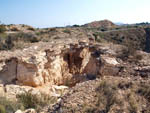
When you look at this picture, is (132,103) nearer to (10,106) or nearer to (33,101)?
(33,101)

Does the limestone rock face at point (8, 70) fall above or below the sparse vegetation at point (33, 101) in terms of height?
above

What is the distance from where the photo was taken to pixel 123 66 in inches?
452

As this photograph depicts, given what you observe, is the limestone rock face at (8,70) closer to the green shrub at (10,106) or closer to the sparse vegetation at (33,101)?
the sparse vegetation at (33,101)

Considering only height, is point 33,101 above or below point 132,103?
below

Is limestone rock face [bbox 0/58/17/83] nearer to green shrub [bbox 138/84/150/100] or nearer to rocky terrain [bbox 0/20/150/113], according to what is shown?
rocky terrain [bbox 0/20/150/113]

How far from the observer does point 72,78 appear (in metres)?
13.7

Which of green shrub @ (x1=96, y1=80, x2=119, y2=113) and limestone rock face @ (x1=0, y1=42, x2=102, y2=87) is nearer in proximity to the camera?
green shrub @ (x1=96, y1=80, x2=119, y2=113)

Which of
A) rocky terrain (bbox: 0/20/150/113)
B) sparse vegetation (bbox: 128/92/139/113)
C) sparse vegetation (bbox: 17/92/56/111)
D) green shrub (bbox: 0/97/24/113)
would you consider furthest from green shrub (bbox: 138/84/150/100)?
green shrub (bbox: 0/97/24/113)

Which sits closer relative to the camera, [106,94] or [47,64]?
[106,94]

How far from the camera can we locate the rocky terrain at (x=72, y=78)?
5414 millimetres

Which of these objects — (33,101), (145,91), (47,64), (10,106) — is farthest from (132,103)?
(47,64)

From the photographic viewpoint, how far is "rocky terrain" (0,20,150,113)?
5414mm

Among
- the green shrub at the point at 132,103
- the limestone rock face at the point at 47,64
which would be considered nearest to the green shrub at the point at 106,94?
the green shrub at the point at 132,103

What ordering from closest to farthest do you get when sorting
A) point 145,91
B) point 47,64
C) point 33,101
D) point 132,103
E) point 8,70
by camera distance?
point 132,103, point 145,91, point 33,101, point 8,70, point 47,64
